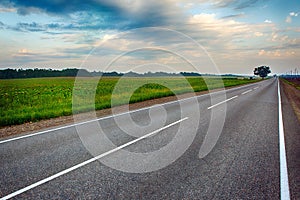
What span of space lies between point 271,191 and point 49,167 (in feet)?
13.1

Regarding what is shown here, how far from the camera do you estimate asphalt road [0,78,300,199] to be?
393 centimetres

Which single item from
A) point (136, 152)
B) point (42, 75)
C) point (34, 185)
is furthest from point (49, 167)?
point (42, 75)

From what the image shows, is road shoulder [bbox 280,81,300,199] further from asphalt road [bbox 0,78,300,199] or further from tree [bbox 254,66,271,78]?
tree [bbox 254,66,271,78]

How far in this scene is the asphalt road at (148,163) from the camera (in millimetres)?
3934

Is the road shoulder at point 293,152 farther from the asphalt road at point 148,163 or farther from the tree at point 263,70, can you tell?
the tree at point 263,70

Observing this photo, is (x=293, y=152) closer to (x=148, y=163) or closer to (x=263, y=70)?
(x=148, y=163)

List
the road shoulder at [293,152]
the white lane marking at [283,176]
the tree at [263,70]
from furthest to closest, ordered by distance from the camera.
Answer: the tree at [263,70]
the road shoulder at [293,152]
the white lane marking at [283,176]

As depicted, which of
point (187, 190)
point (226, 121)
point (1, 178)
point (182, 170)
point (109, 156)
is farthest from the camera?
point (226, 121)

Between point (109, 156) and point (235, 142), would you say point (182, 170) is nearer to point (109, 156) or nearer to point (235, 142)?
point (109, 156)

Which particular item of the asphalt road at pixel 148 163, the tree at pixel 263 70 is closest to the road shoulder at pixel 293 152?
the asphalt road at pixel 148 163

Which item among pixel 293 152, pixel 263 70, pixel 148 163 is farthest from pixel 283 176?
pixel 263 70

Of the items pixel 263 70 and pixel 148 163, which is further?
pixel 263 70

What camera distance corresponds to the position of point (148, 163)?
5.14 meters

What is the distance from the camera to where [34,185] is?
4098mm
